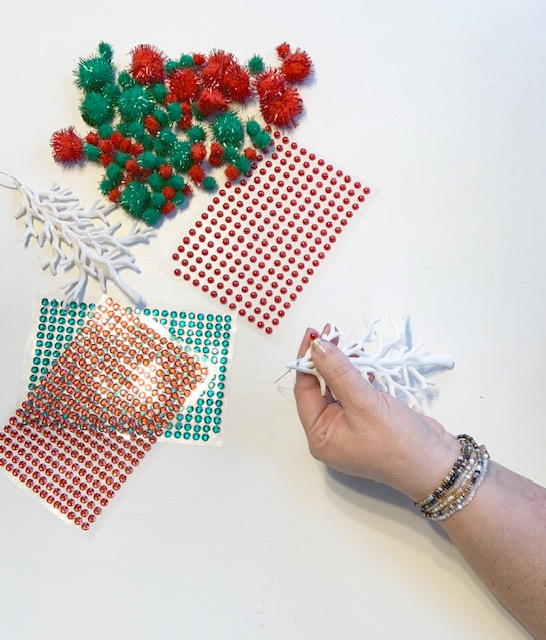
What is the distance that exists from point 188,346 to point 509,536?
0.73 m

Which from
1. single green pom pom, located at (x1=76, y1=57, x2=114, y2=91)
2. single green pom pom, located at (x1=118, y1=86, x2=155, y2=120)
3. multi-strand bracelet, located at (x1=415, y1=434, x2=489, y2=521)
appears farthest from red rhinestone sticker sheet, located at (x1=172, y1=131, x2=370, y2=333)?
multi-strand bracelet, located at (x1=415, y1=434, x2=489, y2=521)

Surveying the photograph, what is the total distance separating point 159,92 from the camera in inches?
52.1

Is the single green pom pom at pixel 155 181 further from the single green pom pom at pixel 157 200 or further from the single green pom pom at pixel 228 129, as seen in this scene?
the single green pom pom at pixel 228 129

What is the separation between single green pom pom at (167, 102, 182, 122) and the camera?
1307 mm

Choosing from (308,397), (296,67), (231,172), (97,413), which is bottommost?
(97,413)

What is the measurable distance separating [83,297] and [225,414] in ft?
1.31

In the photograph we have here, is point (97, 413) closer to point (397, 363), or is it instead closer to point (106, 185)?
point (106, 185)

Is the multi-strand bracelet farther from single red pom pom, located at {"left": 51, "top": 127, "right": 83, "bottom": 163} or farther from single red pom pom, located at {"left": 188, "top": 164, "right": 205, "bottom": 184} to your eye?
single red pom pom, located at {"left": 51, "top": 127, "right": 83, "bottom": 163}

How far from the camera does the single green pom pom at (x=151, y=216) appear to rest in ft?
4.23

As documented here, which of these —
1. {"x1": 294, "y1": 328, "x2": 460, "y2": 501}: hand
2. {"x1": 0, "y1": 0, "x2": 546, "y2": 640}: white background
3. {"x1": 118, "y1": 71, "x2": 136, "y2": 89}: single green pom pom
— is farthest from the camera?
{"x1": 118, "y1": 71, "x2": 136, "y2": 89}: single green pom pom

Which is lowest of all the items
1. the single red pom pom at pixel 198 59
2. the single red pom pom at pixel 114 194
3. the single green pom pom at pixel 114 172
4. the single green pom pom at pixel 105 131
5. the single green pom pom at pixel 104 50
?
the single red pom pom at pixel 114 194

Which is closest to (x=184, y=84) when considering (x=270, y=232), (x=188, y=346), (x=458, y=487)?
(x=270, y=232)

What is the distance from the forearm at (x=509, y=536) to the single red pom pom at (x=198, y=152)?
0.86 m

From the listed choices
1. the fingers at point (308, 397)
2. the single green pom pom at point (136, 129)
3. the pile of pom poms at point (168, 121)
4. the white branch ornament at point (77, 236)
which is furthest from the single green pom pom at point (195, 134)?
the fingers at point (308, 397)
